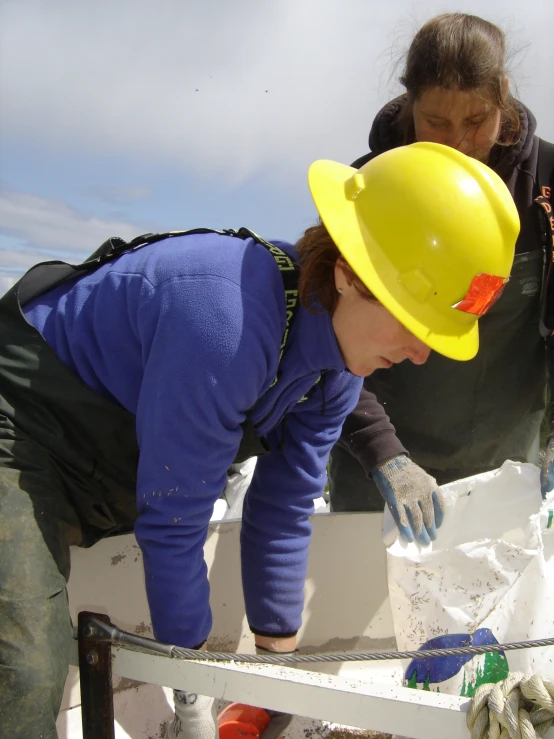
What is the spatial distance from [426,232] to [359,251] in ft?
0.34

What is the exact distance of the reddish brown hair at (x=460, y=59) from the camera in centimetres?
149

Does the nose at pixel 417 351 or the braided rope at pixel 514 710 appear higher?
the nose at pixel 417 351

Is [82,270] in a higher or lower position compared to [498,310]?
lower

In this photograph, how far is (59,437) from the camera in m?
1.22

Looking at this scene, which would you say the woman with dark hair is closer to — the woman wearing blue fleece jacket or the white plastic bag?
the white plastic bag

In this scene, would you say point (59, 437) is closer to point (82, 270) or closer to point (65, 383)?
point (65, 383)

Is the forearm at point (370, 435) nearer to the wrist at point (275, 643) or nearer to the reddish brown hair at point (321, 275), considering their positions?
the wrist at point (275, 643)

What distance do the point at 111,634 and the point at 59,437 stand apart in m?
0.34

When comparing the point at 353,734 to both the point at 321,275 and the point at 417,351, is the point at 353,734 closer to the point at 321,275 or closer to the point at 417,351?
the point at 417,351

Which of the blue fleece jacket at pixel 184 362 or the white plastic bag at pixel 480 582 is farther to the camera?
the white plastic bag at pixel 480 582

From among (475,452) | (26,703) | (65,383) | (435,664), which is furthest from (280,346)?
(475,452)

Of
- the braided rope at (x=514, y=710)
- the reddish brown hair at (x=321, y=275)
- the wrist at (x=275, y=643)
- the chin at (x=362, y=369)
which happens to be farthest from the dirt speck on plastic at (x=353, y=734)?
the reddish brown hair at (x=321, y=275)

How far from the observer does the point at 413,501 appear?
1622mm

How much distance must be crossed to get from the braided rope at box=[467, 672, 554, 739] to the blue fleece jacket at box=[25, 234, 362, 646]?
50 cm
